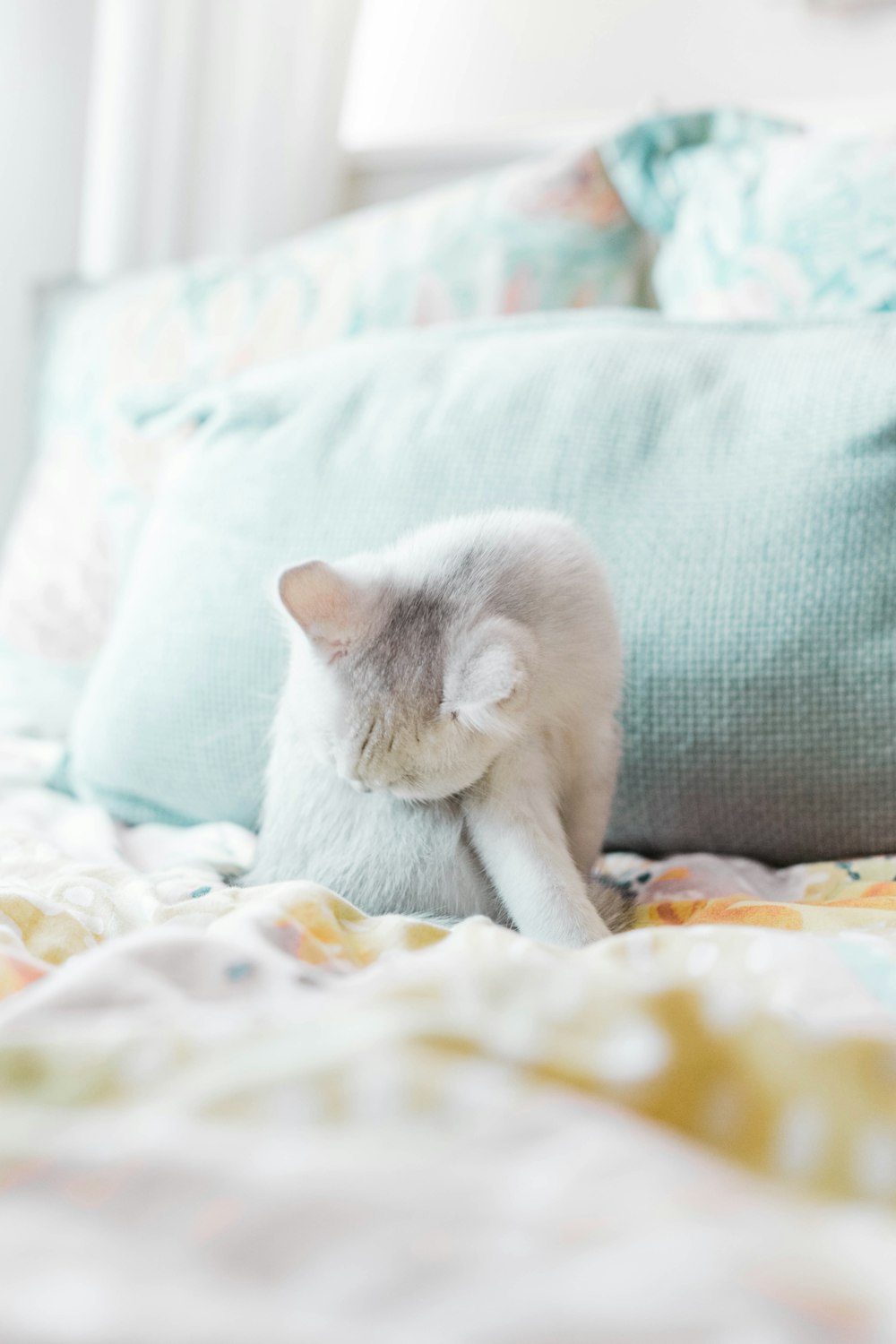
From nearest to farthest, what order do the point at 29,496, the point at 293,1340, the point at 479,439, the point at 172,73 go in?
the point at 293,1340 → the point at 479,439 → the point at 29,496 → the point at 172,73

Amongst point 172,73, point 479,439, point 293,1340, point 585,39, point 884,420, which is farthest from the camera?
point 172,73

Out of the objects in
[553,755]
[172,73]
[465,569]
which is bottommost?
[553,755]

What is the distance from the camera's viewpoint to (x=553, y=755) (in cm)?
88

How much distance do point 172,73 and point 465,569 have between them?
5.22 ft

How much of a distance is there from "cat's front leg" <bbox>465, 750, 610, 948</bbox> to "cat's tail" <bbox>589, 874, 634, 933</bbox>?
0.03 m

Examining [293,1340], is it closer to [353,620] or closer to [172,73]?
[353,620]

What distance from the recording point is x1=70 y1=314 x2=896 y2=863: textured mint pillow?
957mm

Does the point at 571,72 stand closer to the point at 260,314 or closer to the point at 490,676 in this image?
the point at 260,314

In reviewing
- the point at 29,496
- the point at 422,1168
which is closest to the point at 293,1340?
the point at 422,1168

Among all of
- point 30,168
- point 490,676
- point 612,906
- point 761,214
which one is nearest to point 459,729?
point 490,676

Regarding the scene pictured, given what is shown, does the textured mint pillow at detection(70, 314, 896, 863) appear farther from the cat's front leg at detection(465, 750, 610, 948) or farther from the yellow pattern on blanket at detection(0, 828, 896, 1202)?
the yellow pattern on blanket at detection(0, 828, 896, 1202)

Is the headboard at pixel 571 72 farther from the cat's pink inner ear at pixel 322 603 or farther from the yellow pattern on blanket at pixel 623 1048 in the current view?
the yellow pattern on blanket at pixel 623 1048

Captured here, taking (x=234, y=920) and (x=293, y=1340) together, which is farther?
(x=234, y=920)

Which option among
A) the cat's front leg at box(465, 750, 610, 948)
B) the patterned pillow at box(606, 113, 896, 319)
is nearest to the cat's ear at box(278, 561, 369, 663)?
the cat's front leg at box(465, 750, 610, 948)
